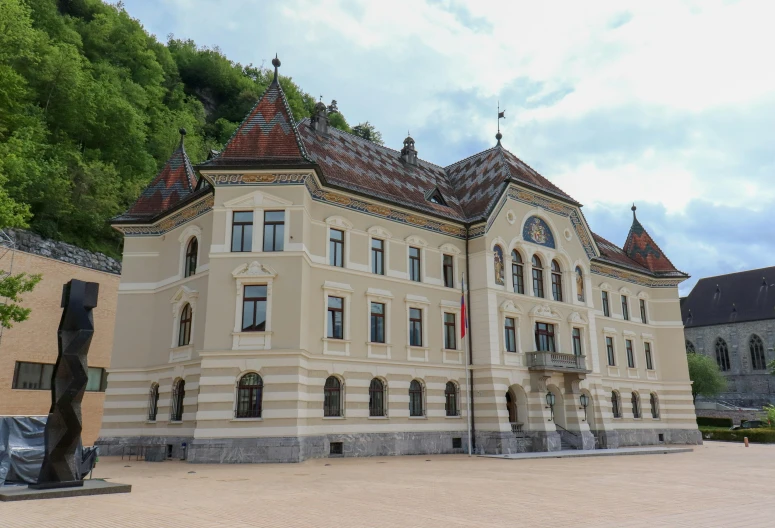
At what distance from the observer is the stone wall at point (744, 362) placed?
75.7 metres

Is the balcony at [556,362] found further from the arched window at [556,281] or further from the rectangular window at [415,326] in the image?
the rectangular window at [415,326]

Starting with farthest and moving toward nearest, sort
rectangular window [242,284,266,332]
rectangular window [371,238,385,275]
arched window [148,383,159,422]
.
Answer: rectangular window [371,238,385,275], arched window [148,383,159,422], rectangular window [242,284,266,332]

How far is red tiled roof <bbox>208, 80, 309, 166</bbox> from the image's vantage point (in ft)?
81.4

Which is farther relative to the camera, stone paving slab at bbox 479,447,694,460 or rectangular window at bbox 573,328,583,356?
rectangular window at bbox 573,328,583,356

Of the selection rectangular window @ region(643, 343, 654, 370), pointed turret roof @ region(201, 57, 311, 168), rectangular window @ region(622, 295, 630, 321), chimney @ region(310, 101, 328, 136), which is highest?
chimney @ region(310, 101, 328, 136)

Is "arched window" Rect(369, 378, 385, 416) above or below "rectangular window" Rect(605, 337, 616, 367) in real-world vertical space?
below

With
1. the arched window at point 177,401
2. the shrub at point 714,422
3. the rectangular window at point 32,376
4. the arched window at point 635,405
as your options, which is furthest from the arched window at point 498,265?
the shrub at point 714,422

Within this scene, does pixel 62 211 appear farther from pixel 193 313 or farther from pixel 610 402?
pixel 610 402

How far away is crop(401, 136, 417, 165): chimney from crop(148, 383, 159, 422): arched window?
18.4 meters

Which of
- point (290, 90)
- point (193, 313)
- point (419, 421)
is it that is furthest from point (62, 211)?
point (290, 90)

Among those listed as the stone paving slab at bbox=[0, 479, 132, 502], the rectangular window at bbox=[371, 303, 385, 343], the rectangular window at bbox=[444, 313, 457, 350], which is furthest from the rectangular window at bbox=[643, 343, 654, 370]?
the stone paving slab at bbox=[0, 479, 132, 502]

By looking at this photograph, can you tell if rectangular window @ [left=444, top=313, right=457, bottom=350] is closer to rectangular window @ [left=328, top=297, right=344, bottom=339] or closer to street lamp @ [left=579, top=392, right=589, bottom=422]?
rectangular window @ [left=328, top=297, right=344, bottom=339]

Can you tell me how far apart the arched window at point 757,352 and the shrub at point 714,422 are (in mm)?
25957

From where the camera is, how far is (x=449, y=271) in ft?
101
